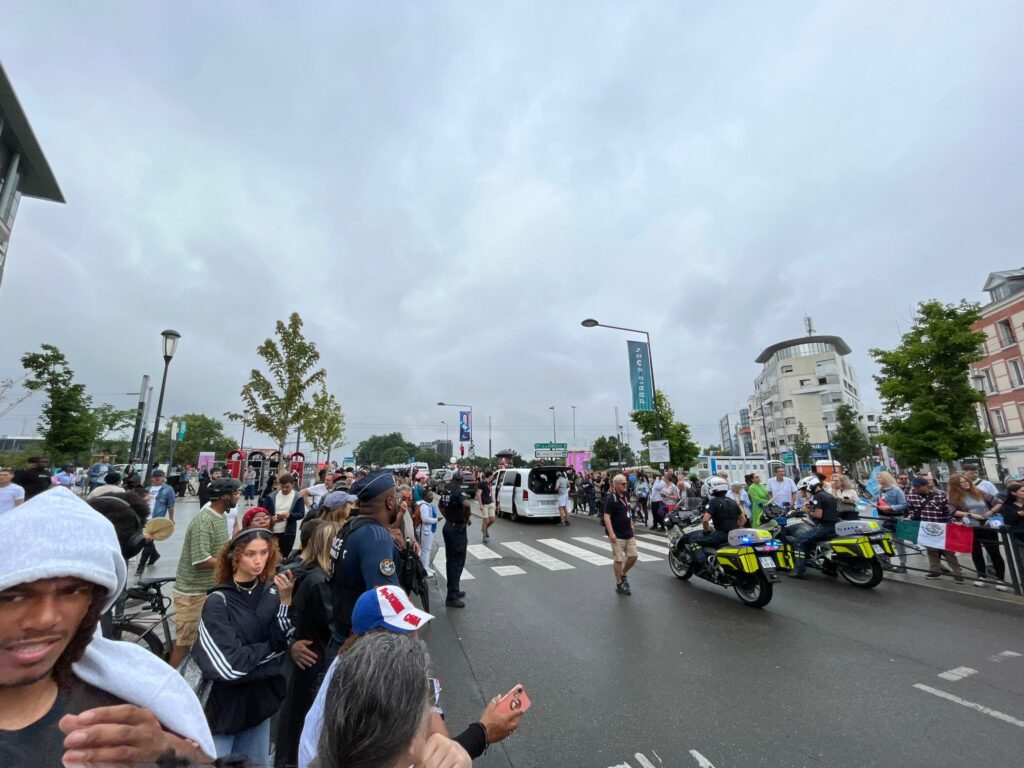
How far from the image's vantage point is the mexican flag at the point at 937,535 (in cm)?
742

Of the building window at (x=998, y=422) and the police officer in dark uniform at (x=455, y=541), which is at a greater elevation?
the building window at (x=998, y=422)

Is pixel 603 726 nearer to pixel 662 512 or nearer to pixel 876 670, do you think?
pixel 876 670

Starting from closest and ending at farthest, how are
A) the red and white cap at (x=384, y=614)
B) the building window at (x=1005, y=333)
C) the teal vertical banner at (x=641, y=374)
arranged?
the red and white cap at (x=384, y=614)
the teal vertical banner at (x=641, y=374)
the building window at (x=1005, y=333)

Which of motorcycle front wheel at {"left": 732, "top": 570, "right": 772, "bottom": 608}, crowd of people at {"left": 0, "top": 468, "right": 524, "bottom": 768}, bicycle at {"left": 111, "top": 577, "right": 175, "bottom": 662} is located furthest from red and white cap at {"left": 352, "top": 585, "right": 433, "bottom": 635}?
motorcycle front wheel at {"left": 732, "top": 570, "right": 772, "bottom": 608}

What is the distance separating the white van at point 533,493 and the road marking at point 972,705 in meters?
12.9

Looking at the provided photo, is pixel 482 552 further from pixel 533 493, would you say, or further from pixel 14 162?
pixel 14 162

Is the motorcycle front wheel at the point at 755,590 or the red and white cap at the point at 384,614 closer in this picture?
the red and white cap at the point at 384,614

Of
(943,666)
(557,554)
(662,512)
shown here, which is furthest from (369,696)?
(662,512)

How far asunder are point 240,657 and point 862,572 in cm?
903

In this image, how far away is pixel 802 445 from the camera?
198ft

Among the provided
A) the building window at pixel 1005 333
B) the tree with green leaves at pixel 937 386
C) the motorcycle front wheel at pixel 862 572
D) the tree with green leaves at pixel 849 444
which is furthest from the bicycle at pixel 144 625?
the tree with green leaves at pixel 849 444

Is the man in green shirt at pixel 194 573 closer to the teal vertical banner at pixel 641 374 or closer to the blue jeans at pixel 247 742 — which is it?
the blue jeans at pixel 247 742

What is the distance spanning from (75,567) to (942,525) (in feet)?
35.8

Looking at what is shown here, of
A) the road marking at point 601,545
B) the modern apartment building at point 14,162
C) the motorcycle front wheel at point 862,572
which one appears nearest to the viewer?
the motorcycle front wheel at point 862,572
